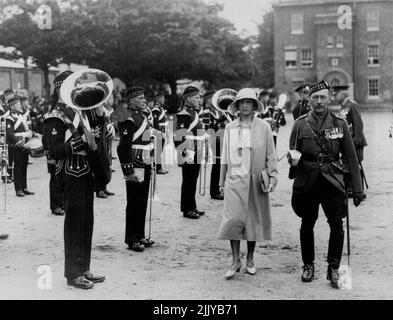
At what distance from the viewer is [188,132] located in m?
11.0

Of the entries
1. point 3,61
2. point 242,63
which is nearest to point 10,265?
point 3,61

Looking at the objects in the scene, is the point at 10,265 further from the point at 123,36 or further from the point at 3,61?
the point at 123,36

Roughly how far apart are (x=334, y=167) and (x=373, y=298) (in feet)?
4.42

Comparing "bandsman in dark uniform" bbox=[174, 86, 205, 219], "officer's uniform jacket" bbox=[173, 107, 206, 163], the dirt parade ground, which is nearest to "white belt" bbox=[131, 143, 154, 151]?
the dirt parade ground

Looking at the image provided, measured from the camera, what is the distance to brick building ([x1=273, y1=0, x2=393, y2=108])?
57.7 meters

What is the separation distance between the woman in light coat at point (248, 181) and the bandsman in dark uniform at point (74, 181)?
1.43 metres

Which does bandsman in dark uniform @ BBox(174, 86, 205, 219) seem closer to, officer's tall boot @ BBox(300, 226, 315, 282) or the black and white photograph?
the black and white photograph

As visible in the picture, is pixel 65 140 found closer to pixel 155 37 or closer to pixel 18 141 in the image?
pixel 18 141

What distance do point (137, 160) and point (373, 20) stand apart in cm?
5374

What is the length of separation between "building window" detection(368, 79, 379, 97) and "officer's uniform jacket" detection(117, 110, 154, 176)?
5359 cm

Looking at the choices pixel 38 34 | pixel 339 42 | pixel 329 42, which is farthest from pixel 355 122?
pixel 339 42

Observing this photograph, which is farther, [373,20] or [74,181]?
[373,20]

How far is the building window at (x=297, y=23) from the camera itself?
197 feet
